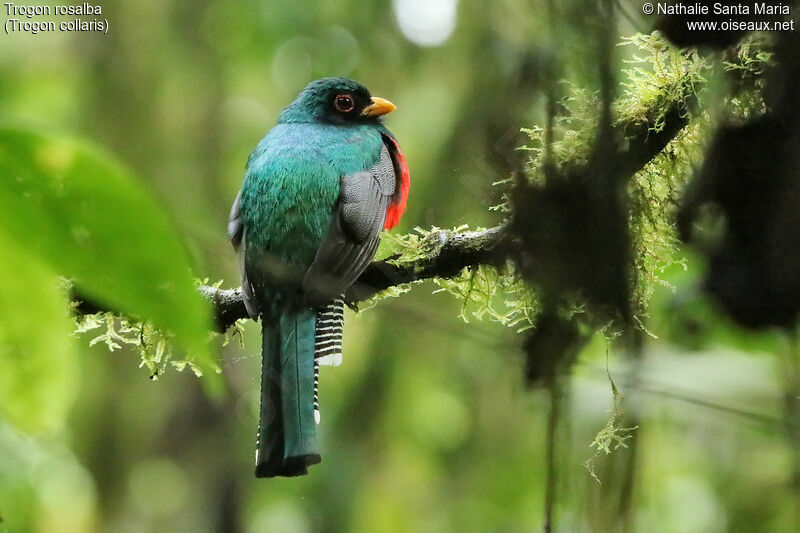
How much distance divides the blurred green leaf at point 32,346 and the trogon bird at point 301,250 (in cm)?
238

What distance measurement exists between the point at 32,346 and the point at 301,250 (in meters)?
2.79

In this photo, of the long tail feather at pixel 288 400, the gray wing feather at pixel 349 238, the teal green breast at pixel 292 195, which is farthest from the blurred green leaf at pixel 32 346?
the teal green breast at pixel 292 195

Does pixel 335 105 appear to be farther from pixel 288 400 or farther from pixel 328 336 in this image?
pixel 288 400

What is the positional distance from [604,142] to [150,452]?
504 centimetres

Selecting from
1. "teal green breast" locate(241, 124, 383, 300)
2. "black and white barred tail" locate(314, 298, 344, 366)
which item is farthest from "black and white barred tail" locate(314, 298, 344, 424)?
"teal green breast" locate(241, 124, 383, 300)

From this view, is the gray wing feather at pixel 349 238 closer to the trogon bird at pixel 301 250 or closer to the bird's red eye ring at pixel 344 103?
the trogon bird at pixel 301 250

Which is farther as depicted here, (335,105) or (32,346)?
(335,105)

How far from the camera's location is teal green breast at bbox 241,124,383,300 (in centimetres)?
333

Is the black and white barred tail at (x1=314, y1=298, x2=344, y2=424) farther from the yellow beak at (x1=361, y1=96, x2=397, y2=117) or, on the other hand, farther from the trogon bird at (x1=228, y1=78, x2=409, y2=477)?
the yellow beak at (x1=361, y1=96, x2=397, y2=117)

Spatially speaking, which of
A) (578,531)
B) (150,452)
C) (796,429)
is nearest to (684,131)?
(796,429)

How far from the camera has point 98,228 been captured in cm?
50

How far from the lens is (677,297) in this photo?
77.1 inches

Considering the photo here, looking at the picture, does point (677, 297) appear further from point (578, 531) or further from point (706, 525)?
point (706, 525)

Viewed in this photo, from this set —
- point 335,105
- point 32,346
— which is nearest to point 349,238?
point 335,105
